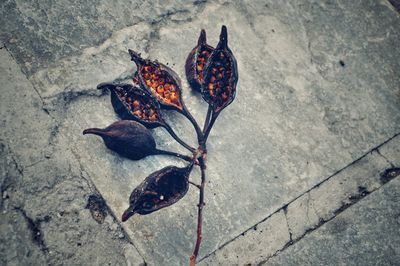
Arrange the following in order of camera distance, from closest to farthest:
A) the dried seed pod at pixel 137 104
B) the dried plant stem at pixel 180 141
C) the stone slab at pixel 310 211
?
1. the dried seed pod at pixel 137 104
2. the dried plant stem at pixel 180 141
3. the stone slab at pixel 310 211

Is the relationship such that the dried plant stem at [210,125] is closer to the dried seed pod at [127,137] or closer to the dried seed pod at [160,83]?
the dried seed pod at [160,83]

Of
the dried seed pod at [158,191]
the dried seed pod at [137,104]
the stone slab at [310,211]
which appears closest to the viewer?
the dried seed pod at [158,191]

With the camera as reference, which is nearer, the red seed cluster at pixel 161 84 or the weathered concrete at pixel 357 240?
the red seed cluster at pixel 161 84

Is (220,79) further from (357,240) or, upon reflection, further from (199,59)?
(357,240)

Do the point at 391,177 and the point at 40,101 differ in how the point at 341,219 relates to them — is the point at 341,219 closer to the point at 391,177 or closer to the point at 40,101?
the point at 391,177

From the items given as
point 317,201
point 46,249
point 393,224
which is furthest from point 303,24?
point 46,249

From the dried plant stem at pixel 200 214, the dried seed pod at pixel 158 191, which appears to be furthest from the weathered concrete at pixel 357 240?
the dried seed pod at pixel 158 191

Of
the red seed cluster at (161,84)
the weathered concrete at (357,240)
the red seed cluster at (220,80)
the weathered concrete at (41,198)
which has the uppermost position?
the red seed cluster at (220,80)

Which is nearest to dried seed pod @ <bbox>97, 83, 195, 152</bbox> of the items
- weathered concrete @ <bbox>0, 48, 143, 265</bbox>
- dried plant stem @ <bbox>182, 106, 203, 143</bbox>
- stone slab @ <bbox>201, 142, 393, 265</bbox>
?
dried plant stem @ <bbox>182, 106, 203, 143</bbox>
